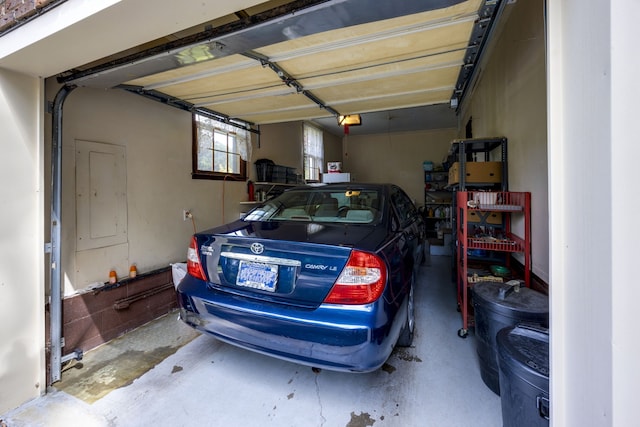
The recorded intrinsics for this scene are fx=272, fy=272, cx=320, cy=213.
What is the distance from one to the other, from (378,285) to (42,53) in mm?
2271

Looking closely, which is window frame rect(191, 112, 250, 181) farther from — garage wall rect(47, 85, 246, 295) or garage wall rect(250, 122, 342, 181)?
garage wall rect(250, 122, 342, 181)

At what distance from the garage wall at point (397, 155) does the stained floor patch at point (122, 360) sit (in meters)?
7.72

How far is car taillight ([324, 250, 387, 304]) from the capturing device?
1444 mm

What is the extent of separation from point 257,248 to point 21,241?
1.48 metres

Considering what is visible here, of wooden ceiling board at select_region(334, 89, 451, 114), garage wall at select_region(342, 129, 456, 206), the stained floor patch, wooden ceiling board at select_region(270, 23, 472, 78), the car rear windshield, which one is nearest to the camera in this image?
wooden ceiling board at select_region(270, 23, 472, 78)

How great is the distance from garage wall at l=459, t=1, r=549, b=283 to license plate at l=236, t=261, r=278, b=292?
6.26 ft

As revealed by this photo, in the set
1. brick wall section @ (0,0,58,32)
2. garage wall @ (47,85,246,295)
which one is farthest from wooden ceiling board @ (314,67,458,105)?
brick wall section @ (0,0,58,32)

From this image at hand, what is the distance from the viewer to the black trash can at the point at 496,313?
154 cm

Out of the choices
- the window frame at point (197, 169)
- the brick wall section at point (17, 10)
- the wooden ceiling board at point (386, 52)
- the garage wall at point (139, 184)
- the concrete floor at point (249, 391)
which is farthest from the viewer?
the window frame at point (197, 169)

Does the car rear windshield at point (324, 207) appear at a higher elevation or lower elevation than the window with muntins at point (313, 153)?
lower

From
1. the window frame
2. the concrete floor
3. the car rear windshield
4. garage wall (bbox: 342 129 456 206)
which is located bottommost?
the concrete floor

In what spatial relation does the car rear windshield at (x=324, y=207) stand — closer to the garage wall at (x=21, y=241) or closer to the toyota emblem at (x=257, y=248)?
the toyota emblem at (x=257, y=248)

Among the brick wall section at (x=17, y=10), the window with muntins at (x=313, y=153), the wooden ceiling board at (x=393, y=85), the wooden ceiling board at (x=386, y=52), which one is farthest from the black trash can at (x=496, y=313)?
the window with muntins at (x=313, y=153)

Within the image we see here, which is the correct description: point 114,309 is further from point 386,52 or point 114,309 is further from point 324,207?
point 386,52
